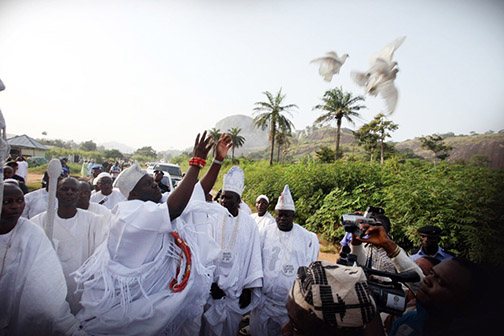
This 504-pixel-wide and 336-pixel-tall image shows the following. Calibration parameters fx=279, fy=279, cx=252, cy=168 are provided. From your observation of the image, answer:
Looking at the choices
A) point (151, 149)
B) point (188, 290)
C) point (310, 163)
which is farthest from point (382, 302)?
point (151, 149)

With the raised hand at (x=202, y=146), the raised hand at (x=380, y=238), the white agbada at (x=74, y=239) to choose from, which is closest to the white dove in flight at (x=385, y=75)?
the raised hand at (x=380, y=238)

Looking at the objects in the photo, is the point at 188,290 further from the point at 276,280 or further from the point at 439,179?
the point at 439,179

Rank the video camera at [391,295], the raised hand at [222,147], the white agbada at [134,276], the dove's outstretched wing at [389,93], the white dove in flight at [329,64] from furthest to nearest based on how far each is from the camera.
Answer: the white dove in flight at [329,64], the dove's outstretched wing at [389,93], the raised hand at [222,147], the white agbada at [134,276], the video camera at [391,295]

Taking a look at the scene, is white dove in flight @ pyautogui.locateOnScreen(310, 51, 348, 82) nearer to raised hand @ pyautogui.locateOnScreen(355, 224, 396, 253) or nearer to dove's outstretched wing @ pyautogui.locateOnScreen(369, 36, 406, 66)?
dove's outstretched wing @ pyautogui.locateOnScreen(369, 36, 406, 66)

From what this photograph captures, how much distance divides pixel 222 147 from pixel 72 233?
5.80 feet

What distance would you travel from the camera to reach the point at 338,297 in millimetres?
1125

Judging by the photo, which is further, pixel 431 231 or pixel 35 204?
pixel 35 204

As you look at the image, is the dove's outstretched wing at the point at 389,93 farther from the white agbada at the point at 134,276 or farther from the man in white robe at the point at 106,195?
the man in white robe at the point at 106,195

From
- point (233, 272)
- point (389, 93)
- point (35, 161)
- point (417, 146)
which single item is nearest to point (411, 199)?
point (389, 93)

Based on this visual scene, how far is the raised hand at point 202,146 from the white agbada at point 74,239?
1.55m

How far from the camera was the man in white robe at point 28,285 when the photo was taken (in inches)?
78.1

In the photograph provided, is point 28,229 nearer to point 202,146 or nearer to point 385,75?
point 202,146

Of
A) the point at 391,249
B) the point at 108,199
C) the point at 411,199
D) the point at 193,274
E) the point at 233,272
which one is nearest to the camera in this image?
the point at 391,249

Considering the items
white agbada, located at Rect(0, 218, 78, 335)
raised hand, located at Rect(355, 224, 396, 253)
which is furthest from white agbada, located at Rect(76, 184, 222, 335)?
raised hand, located at Rect(355, 224, 396, 253)
